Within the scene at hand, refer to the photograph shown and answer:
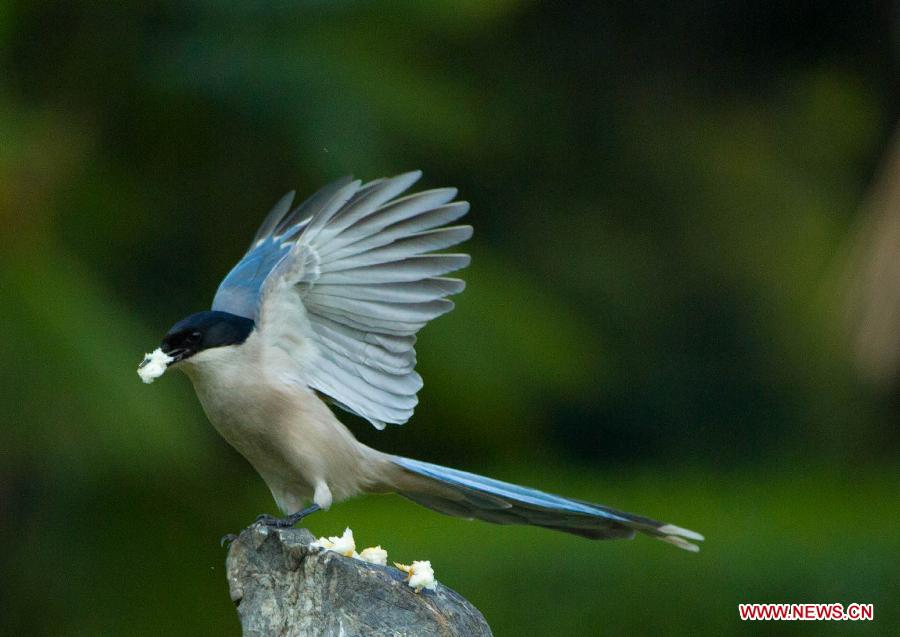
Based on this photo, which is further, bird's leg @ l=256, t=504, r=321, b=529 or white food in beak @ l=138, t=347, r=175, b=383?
white food in beak @ l=138, t=347, r=175, b=383

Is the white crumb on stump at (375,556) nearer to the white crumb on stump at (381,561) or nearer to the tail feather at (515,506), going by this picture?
the white crumb on stump at (381,561)

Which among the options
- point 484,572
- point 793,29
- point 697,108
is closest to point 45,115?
point 484,572

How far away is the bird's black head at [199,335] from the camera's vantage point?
157 inches

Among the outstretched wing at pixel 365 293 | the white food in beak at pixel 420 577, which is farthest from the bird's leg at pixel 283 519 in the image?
the white food in beak at pixel 420 577

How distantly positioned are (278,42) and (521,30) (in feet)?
7.45

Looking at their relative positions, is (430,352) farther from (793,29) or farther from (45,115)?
(793,29)

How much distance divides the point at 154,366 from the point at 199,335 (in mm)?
144

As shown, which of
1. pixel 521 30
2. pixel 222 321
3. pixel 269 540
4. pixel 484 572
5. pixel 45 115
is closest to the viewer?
pixel 269 540

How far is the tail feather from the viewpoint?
13.4 ft

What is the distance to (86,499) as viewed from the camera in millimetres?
6484

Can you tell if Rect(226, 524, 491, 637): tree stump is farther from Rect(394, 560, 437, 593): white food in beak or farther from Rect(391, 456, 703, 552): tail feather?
Rect(391, 456, 703, 552): tail feather

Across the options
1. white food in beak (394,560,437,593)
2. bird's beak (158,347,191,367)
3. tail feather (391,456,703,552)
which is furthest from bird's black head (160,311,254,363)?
white food in beak (394,560,437,593)

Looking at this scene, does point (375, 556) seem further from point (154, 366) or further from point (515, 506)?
point (154, 366)

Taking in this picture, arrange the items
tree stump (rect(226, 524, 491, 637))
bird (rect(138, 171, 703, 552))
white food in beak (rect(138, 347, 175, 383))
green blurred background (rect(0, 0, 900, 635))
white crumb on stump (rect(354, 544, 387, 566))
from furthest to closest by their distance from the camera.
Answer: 1. green blurred background (rect(0, 0, 900, 635))
2. bird (rect(138, 171, 703, 552))
3. white food in beak (rect(138, 347, 175, 383))
4. white crumb on stump (rect(354, 544, 387, 566))
5. tree stump (rect(226, 524, 491, 637))
